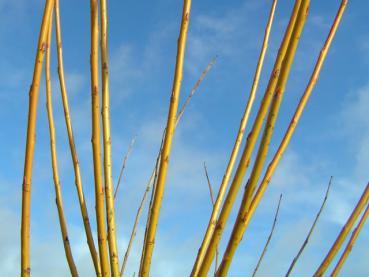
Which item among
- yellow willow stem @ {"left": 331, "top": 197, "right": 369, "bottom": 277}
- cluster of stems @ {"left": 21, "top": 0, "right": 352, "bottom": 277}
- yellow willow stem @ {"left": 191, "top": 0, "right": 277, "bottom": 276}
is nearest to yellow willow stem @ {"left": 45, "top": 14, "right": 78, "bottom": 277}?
cluster of stems @ {"left": 21, "top": 0, "right": 352, "bottom": 277}

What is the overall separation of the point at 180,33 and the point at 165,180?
251 mm

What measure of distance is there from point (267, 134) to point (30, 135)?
0.38m

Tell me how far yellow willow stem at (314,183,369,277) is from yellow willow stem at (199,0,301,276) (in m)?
0.24

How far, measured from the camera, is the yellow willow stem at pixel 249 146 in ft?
2.43

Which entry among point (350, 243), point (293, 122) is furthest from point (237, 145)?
point (350, 243)

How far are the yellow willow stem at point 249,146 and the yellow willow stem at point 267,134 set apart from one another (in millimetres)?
12

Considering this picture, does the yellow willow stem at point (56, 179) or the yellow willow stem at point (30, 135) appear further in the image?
the yellow willow stem at point (56, 179)

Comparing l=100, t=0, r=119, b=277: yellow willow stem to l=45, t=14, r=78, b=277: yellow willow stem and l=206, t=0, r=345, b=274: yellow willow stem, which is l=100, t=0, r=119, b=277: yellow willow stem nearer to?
l=45, t=14, r=78, b=277: yellow willow stem

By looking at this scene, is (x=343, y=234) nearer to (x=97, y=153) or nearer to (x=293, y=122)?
(x=293, y=122)

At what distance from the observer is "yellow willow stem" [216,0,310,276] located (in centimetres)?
74

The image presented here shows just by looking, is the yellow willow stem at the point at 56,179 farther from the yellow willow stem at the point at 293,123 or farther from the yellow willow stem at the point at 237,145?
the yellow willow stem at the point at 293,123

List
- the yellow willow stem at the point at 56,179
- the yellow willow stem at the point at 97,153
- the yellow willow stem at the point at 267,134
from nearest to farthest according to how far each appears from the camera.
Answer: the yellow willow stem at the point at 267,134, the yellow willow stem at the point at 97,153, the yellow willow stem at the point at 56,179

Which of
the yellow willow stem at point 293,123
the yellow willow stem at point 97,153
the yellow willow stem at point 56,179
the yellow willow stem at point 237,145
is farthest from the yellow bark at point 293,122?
the yellow willow stem at point 56,179

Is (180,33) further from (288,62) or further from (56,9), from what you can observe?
(56,9)
